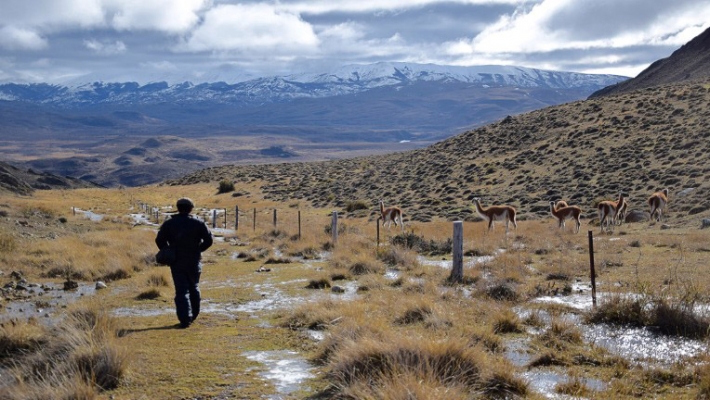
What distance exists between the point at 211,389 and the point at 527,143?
49266mm

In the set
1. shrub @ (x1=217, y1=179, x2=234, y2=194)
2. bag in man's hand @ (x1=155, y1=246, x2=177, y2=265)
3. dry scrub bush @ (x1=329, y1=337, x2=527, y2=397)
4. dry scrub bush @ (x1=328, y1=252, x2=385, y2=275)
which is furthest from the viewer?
shrub @ (x1=217, y1=179, x2=234, y2=194)

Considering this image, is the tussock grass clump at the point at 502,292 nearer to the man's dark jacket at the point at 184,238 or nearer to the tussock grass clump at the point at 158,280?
the man's dark jacket at the point at 184,238

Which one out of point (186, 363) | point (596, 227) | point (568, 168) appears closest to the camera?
point (186, 363)

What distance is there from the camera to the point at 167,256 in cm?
854

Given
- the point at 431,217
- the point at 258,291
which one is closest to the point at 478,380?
the point at 258,291

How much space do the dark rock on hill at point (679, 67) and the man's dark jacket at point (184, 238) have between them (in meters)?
81.9

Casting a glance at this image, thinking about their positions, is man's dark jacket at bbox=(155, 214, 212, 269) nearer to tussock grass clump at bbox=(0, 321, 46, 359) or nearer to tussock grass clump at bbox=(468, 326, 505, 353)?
tussock grass clump at bbox=(0, 321, 46, 359)

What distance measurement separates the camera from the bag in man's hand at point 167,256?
27.9ft

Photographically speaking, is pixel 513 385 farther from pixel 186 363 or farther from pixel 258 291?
pixel 258 291

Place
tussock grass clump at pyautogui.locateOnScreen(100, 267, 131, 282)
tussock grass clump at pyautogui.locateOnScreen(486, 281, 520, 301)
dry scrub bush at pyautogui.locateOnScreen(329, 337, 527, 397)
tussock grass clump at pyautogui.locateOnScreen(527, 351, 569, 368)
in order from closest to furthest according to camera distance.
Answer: dry scrub bush at pyautogui.locateOnScreen(329, 337, 527, 397)
tussock grass clump at pyautogui.locateOnScreen(527, 351, 569, 368)
tussock grass clump at pyautogui.locateOnScreen(486, 281, 520, 301)
tussock grass clump at pyautogui.locateOnScreen(100, 267, 131, 282)

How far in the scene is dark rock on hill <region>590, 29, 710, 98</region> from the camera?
81.6 metres

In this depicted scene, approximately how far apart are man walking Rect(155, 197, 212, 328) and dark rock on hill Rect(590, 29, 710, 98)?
8195 cm

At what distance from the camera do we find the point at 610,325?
8.29 m

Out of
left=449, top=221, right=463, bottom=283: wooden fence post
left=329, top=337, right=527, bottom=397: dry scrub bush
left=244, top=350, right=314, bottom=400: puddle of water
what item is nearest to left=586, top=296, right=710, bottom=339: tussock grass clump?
→ left=329, top=337, right=527, bottom=397: dry scrub bush
